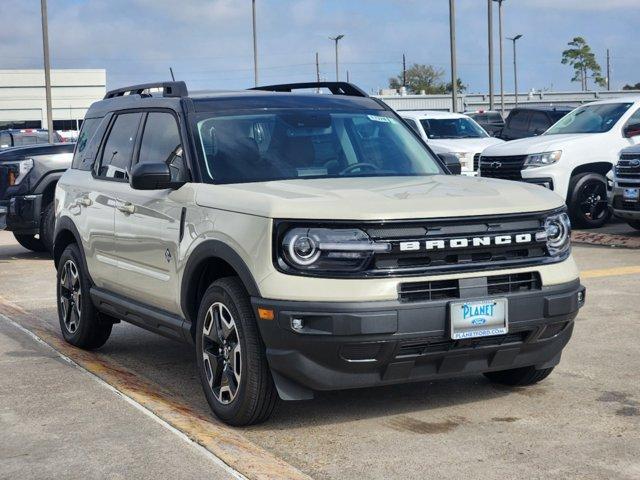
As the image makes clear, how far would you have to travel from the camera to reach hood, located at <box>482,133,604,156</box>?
15492 mm

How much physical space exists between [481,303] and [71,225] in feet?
12.1

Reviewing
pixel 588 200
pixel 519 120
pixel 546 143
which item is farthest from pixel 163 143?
pixel 519 120

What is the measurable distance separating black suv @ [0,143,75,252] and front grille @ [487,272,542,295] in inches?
374

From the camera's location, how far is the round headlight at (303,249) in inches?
202

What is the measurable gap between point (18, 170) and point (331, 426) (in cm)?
971

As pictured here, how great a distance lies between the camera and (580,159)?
610 inches

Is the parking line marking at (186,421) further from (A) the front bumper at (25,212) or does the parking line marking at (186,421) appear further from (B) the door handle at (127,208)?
(A) the front bumper at (25,212)

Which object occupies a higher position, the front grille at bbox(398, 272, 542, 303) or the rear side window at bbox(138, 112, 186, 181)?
the rear side window at bbox(138, 112, 186, 181)

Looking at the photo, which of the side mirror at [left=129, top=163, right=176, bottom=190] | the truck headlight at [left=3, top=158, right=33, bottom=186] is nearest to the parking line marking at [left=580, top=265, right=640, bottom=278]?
the side mirror at [left=129, top=163, right=176, bottom=190]

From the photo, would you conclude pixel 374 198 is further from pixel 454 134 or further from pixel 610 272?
pixel 454 134

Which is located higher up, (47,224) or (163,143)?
(163,143)

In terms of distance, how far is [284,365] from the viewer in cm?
516

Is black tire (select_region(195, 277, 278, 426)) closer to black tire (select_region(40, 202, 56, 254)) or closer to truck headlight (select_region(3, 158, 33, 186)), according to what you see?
black tire (select_region(40, 202, 56, 254))

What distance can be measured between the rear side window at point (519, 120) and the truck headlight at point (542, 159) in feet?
20.2
